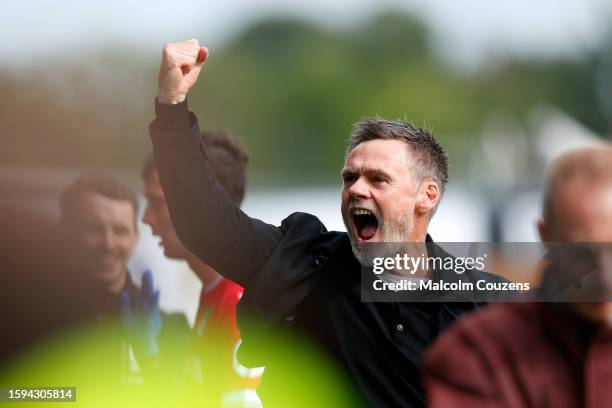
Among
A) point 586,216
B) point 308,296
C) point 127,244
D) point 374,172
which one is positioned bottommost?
point 586,216

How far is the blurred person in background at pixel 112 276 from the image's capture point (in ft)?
7.91

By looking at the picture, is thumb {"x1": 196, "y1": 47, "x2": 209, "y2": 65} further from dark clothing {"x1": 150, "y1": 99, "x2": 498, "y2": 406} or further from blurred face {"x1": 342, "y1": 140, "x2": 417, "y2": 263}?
blurred face {"x1": 342, "y1": 140, "x2": 417, "y2": 263}

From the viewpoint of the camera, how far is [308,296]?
6.68 feet

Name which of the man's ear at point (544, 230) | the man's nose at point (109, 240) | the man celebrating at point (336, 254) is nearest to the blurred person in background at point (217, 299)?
the man's nose at point (109, 240)

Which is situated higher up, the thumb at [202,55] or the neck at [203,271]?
the thumb at [202,55]

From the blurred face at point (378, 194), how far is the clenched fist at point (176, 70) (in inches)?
17.1

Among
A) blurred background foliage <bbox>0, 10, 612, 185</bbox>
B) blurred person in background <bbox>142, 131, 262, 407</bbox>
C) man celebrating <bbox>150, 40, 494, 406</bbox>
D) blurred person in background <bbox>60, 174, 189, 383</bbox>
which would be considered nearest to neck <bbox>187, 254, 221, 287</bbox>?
blurred person in background <bbox>142, 131, 262, 407</bbox>

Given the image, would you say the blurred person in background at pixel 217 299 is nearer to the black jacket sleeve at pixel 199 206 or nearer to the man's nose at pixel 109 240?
the man's nose at pixel 109 240

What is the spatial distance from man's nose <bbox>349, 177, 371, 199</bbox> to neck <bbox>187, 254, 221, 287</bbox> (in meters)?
0.65

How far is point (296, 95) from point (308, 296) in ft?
1.74

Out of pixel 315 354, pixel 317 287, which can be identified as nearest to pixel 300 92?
pixel 317 287

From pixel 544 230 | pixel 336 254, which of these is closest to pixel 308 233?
pixel 336 254

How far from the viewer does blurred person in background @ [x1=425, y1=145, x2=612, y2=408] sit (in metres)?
0.97

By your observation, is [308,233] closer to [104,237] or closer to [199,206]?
[199,206]
